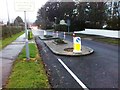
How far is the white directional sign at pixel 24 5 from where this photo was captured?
34.5ft

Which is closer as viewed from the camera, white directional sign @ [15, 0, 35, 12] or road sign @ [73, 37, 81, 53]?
white directional sign @ [15, 0, 35, 12]

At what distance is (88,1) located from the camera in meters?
41.5

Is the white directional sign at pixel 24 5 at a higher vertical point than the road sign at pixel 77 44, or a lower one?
higher

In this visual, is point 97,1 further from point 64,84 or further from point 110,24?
point 64,84

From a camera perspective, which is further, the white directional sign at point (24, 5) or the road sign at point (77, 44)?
the road sign at point (77, 44)

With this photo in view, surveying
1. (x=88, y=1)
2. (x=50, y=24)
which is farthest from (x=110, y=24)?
(x=50, y=24)

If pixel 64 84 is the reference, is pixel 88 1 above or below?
above

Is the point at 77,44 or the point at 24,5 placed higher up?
the point at 24,5

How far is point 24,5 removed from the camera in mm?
10617

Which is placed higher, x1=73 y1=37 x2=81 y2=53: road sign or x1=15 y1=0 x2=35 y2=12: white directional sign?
x1=15 y1=0 x2=35 y2=12: white directional sign

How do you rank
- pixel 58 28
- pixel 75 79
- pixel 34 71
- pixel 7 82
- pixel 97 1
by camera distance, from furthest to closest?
pixel 58 28, pixel 97 1, pixel 34 71, pixel 75 79, pixel 7 82

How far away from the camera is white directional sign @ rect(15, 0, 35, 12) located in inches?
414

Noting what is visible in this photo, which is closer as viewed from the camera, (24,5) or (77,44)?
(24,5)

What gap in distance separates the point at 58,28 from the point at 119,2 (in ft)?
110
